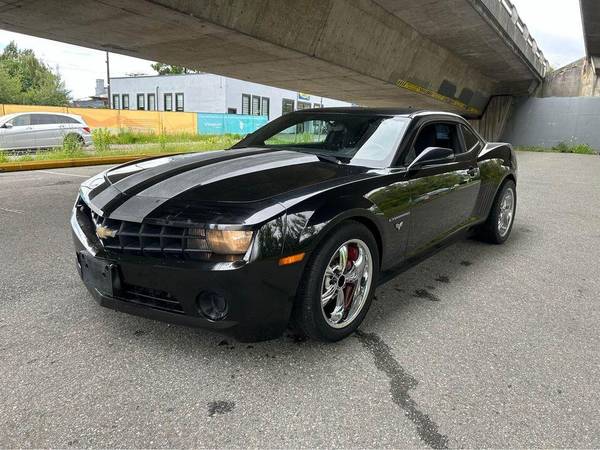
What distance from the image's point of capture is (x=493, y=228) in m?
4.81

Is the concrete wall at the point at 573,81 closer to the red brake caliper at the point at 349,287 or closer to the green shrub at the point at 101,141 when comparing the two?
the green shrub at the point at 101,141

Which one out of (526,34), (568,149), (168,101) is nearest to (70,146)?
(526,34)

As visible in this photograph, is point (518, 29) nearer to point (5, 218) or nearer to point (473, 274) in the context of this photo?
point (473, 274)

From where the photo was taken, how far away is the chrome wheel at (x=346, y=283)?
2.64m

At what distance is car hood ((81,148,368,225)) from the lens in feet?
7.64

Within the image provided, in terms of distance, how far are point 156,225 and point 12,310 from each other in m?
1.50

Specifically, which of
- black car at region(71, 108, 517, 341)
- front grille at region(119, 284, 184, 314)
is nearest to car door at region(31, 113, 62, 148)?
black car at region(71, 108, 517, 341)

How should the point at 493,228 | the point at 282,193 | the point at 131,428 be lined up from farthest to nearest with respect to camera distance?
1. the point at 493,228
2. the point at 282,193
3. the point at 131,428

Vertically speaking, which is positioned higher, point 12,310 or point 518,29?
point 518,29

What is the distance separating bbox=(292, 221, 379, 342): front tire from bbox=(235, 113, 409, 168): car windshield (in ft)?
2.32

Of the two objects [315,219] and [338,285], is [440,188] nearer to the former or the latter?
[338,285]

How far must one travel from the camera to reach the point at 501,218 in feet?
16.4

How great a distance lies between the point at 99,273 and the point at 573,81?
3006cm

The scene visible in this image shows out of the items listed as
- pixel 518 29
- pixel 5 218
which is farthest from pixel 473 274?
pixel 518 29
